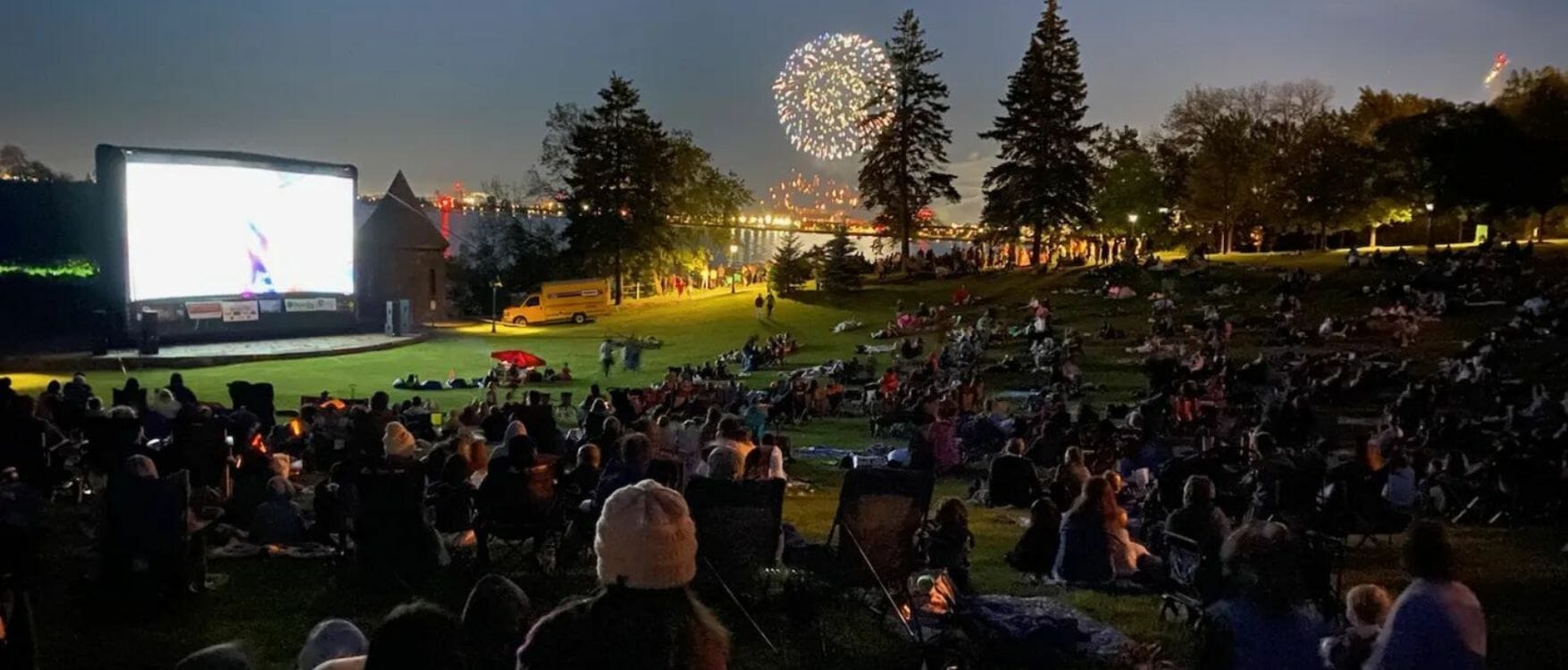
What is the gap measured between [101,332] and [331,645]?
3350 cm

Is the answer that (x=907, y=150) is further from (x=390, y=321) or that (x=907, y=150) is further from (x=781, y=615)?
(x=781, y=615)

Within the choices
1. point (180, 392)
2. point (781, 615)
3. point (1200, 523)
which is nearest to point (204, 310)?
point (180, 392)

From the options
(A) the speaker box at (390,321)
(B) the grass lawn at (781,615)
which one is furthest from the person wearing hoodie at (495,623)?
(A) the speaker box at (390,321)

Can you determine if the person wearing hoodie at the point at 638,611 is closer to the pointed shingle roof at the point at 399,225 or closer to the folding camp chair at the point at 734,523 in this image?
the folding camp chair at the point at 734,523

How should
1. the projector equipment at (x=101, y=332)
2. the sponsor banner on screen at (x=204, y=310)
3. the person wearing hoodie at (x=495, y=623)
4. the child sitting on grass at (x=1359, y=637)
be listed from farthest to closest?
the sponsor banner on screen at (x=204, y=310) → the projector equipment at (x=101, y=332) → the child sitting on grass at (x=1359, y=637) → the person wearing hoodie at (x=495, y=623)

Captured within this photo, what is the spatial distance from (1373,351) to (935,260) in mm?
31006

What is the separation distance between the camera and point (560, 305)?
4950cm

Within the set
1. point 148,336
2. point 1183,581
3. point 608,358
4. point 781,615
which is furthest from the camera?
point 148,336

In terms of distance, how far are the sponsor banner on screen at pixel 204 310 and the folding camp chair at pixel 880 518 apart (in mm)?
35106

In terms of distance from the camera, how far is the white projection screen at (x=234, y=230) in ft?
111

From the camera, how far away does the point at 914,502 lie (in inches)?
243

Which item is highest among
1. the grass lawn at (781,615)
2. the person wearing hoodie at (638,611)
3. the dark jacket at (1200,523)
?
the person wearing hoodie at (638,611)

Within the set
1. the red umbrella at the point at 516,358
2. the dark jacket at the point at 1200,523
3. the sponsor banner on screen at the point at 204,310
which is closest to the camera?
the dark jacket at the point at 1200,523

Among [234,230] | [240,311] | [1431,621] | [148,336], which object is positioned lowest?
[148,336]
